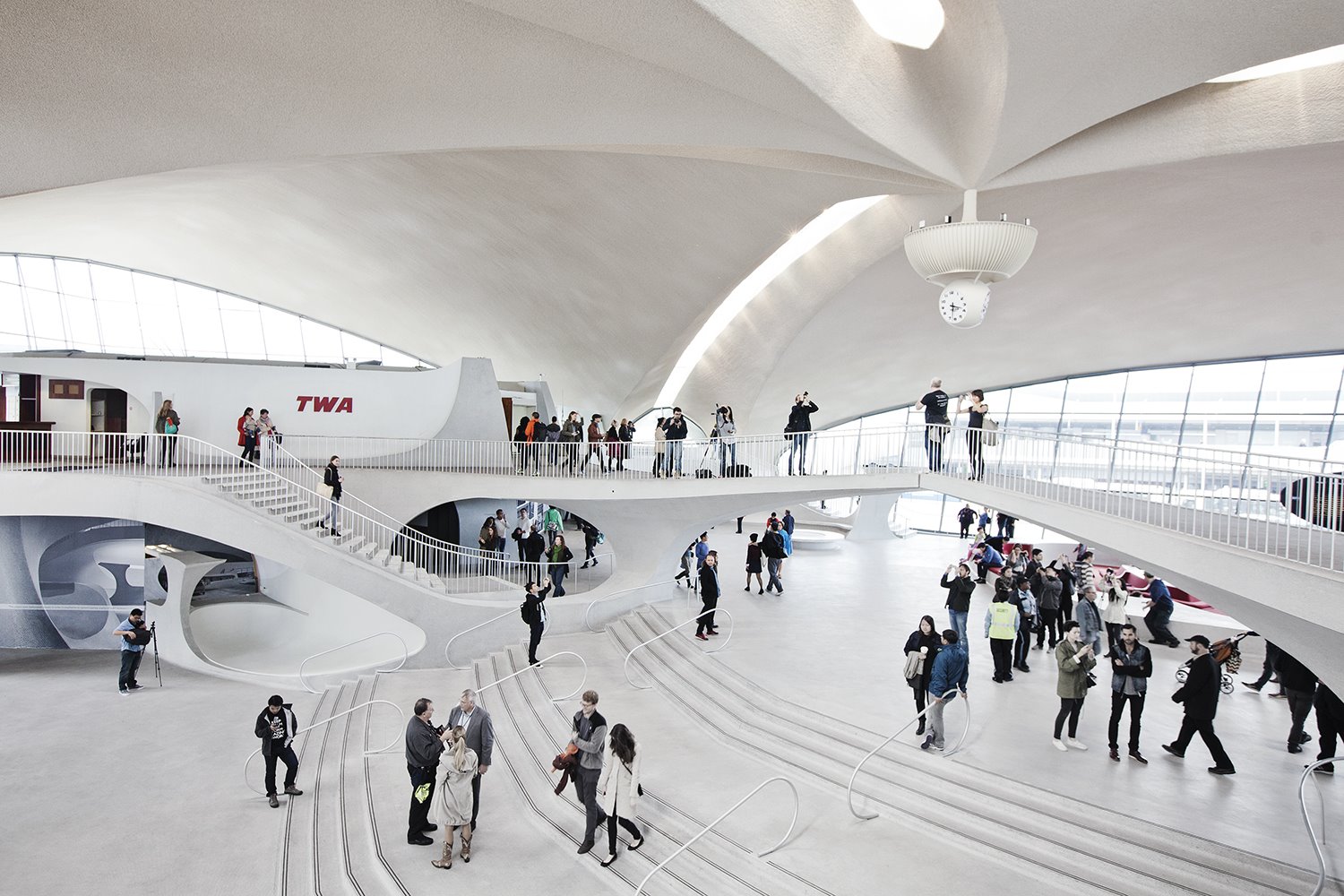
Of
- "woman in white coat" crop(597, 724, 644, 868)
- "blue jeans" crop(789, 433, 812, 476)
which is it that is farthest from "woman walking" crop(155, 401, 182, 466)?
"woman in white coat" crop(597, 724, 644, 868)

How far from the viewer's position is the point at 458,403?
19.0 m

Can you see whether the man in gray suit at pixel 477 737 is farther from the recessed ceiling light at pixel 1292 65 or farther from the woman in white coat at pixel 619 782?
the recessed ceiling light at pixel 1292 65

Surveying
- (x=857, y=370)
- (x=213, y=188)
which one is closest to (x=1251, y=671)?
(x=857, y=370)

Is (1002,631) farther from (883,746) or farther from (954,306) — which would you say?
(954,306)

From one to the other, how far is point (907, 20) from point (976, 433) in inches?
217

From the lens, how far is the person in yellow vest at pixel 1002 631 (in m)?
9.62

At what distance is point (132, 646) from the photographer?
12766 millimetres

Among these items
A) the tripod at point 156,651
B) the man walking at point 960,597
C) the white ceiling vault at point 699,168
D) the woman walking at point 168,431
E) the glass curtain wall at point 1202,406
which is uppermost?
the white ceiling vault at point 699,168

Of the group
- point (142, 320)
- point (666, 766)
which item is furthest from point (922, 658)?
point (142, 320)

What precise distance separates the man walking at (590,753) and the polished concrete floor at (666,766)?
656mm

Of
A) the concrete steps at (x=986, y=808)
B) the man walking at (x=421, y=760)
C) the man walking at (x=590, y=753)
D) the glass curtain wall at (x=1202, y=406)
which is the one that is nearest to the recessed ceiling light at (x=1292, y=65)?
the concrete steps at (x=986, y=808)

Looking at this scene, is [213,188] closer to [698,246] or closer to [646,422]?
[698,246]

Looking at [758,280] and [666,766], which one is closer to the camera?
[666,766]

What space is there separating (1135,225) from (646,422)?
59.0 feet
